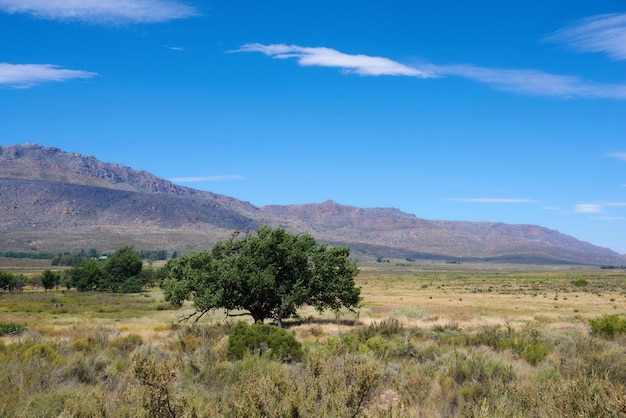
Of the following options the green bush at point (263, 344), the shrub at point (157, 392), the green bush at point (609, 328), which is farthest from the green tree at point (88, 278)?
the shrub at point (157, 392)

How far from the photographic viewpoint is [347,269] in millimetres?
29344

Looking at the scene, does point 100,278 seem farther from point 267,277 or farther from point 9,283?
point 267,277

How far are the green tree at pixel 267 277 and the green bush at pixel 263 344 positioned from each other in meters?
11.5

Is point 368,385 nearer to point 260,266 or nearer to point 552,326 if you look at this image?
point 260,266

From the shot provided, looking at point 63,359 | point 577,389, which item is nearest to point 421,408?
point 577,389

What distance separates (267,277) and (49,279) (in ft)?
235

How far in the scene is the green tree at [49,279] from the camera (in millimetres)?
83312

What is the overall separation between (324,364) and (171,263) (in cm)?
2331

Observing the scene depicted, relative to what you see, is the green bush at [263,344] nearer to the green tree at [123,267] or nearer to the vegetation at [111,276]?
the vegetation at [111,276]

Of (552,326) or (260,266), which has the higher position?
(260,266)

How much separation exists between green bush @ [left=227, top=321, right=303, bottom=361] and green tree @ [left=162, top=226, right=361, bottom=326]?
11537mm

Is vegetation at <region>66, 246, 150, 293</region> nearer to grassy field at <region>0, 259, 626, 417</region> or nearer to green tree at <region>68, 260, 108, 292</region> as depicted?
green tree at <region>68, 260, 108, 292</region>

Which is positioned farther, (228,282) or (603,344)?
(228,282)

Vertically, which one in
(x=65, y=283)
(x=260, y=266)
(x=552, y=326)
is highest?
(x=260, y=266)
